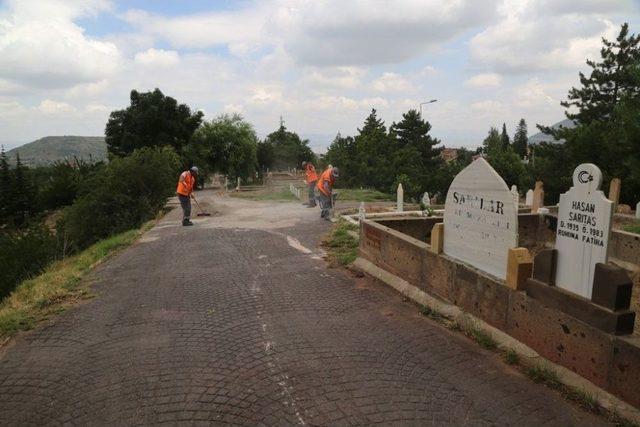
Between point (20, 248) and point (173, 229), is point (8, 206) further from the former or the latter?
point (173, 229)

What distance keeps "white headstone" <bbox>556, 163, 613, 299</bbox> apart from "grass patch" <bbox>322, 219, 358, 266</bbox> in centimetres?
465

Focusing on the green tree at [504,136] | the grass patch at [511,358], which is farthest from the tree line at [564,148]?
the green tree at [504,136]

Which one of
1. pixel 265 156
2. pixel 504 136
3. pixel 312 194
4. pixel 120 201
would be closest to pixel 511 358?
pixel 312 194

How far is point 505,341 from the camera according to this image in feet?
16.4

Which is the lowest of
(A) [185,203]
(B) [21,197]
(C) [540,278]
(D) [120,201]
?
(B) [21,197]

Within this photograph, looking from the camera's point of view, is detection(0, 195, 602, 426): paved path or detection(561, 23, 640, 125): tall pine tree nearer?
detection(0, 195, 602, 426): paved path

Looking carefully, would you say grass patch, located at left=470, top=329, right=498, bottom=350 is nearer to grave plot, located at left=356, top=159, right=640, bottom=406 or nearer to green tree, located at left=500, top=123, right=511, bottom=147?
grave plot, located at left=356, top=159, right=640, bottom=406

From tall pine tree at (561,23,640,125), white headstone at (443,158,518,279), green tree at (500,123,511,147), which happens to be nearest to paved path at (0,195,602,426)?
white headstone at (443,158,518,279)

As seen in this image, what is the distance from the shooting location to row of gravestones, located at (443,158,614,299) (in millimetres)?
4258

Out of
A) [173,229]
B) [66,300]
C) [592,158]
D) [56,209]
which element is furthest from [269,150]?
[66,300]

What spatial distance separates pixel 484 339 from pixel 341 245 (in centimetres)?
550

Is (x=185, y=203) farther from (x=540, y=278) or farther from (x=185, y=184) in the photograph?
(x=540, y=278)

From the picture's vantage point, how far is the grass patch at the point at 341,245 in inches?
355

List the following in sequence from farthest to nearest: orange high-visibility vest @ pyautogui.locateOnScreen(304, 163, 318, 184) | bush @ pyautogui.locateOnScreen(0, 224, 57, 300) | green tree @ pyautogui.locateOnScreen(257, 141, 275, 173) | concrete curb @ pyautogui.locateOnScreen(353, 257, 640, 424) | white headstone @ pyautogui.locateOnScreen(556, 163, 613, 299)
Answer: green tree @ pyautogui.locateOnScreen(257, 141, 275, 173)
orange high-visibility vest @ pyautogui.locateOnScreen(304, 163, 318, 184)
bush @ pyautogui.locateOnScreen(0, 224, 57, 300)
white headstone @ pyautogui.locateOnScreen(556, 163, 613, 299)
concrete curb @ pyautogui.locateOnScreen(353, 257, 640, 424)
